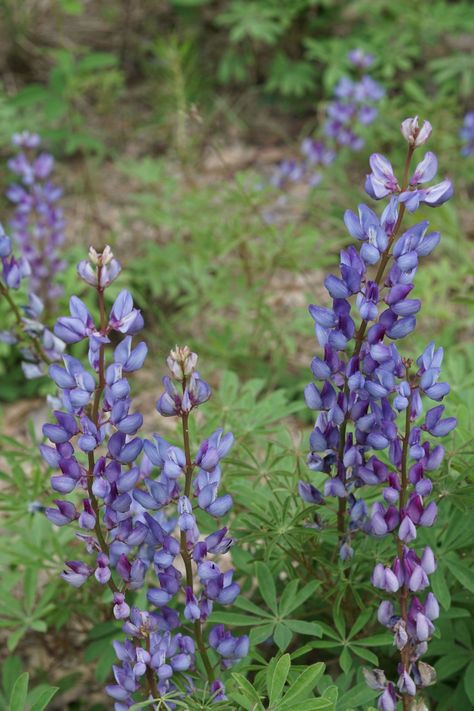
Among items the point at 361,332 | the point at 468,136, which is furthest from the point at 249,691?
the point at 468,136

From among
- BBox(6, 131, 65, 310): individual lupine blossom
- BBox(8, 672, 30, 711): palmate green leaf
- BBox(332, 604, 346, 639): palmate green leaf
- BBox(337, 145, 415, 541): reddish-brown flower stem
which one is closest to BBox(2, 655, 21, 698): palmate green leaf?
BBox(8, 672, 30, 711): palmate green leaf

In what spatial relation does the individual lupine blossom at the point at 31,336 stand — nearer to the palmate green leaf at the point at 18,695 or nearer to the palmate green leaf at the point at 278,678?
the palmate green leaf at the point at 18,695

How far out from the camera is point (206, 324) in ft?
15.6

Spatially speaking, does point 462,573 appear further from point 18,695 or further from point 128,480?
point 18,695

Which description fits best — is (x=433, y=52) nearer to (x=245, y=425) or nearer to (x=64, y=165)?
(x=64, y=165)

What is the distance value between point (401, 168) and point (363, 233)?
11.1 feet

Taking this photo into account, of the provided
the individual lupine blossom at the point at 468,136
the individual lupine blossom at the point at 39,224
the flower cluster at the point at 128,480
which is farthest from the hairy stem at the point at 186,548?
the individual lupine blossom at the point at 468,136

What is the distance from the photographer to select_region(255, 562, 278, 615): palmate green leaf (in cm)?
213

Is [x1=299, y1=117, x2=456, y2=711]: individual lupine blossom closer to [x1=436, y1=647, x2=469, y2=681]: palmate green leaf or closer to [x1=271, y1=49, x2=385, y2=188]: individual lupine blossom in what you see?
[x1=436, y1=647, x2=469, y2=681]: palmate green leaf

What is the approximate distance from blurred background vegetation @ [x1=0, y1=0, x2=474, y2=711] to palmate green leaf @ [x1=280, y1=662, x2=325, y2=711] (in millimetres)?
200

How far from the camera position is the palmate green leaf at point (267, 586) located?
2133mm

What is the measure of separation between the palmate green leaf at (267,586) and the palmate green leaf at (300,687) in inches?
12.9

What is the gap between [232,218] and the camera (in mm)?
4109

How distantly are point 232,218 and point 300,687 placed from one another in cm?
265
